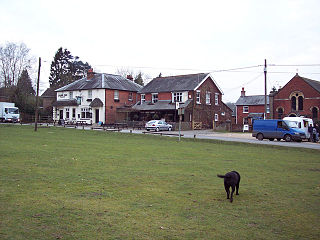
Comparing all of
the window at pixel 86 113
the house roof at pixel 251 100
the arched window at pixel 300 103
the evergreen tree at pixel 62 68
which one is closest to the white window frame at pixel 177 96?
the window at pixel 86 113

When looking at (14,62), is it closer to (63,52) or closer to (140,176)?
(63,52)

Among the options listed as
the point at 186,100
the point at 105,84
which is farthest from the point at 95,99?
the point at 186,100

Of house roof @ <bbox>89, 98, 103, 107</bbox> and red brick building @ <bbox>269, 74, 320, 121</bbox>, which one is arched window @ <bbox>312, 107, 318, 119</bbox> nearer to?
red brick building @ <bbox>269, 74, 320, 121</bbox>

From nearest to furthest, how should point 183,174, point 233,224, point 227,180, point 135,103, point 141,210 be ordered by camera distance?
point 233,224, point 141,210, point 227,180, point 183,174, point 135,103

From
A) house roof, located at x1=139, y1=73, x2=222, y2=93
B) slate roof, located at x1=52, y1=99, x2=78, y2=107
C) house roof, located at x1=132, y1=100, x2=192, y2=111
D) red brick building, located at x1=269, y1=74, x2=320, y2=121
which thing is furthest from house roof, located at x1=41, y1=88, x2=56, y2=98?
red brick building, located at x1=269, y1=74, x2=320, y2=121

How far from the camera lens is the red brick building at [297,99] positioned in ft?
175

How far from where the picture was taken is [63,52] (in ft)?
309

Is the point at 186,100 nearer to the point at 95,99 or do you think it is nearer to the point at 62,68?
the point at 95,99

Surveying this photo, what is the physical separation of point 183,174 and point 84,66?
93.5m

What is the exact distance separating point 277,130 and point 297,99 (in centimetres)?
2726

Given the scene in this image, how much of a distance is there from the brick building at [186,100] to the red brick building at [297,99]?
33.1ft

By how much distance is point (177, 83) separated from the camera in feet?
180

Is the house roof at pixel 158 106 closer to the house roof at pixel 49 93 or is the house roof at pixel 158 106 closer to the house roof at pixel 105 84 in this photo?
the house roof at pixel 105 84

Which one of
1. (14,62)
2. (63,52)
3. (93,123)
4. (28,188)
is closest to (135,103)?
(93,123)
